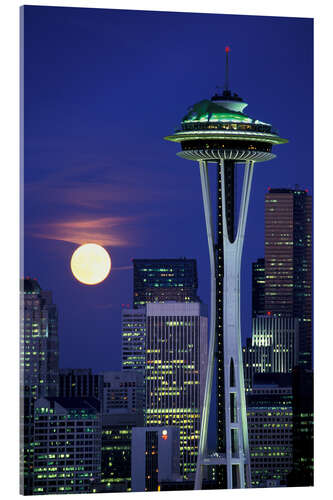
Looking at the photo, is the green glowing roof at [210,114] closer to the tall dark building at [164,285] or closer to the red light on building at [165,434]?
the red light on building at [165,434]

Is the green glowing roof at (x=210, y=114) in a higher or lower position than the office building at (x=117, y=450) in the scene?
higher

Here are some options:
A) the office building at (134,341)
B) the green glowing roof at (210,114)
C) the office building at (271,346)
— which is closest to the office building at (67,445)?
the office building at (134,341)

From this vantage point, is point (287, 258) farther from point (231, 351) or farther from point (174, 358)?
point (174, 358)

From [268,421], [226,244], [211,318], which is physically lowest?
[268,421]

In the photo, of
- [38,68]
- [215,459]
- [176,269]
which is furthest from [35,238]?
[176,269]

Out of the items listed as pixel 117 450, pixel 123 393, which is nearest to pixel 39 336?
pixel 117 450

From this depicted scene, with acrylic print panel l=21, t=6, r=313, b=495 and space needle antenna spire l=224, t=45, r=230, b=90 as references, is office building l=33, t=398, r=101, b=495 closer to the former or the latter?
acrylic print panel l=21, t=6, r=313, b=495

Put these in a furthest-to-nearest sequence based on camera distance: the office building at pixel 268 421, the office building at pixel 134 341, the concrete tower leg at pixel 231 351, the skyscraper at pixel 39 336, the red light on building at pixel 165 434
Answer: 1. the office building at pixel 134 341
2. the red light on building at pixel 165 434
3. the office building at pixel 268 421
4. the concrete tower leg at pixel 231 351
5. the skyscraper at pixel 39 336
